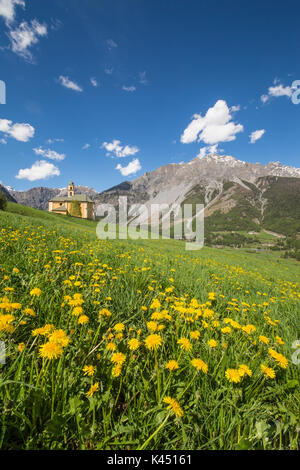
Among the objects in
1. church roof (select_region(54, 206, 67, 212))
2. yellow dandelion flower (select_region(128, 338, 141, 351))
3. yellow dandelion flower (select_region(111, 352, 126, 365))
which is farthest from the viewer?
church roof (select_region(54, 206, 67, 212))

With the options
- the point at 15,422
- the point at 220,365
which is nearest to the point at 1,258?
the point at 15,422

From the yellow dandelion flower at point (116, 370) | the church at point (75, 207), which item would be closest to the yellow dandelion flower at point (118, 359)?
the yellow dandelion flower at point (116, 370)

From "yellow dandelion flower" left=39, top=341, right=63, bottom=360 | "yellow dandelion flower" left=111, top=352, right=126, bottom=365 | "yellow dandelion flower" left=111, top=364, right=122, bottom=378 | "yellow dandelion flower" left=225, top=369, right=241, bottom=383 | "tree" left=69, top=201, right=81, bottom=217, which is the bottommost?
"yellow dandelion flower" left=225, top=369, right=241, bottom=383

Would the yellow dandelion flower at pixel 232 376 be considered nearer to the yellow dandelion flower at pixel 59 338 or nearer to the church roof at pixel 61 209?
the yellow dandelion flower at pixel 59 338

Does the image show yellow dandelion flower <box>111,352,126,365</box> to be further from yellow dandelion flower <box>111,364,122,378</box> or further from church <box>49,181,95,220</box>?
church <box>49,181,95,220</box>

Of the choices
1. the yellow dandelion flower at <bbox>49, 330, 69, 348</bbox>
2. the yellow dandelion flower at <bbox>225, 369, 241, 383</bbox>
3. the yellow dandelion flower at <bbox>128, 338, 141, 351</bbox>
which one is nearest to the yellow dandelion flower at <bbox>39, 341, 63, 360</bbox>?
the yellow dandelion flower at <bbox>49, 330, 69, 348</bbox>

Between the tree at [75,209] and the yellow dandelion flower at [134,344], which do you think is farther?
the tree at [75,209]

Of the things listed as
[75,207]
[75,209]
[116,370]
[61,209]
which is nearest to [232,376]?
[116,370]

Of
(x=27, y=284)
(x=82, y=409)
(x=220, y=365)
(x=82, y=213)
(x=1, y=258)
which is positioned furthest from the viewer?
(x=82, y=213)

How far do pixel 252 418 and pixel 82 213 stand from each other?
9064 centimetres

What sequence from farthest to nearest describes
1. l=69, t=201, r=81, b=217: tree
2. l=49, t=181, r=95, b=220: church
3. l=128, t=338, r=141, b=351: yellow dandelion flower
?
l=49, t=181, r=95, b=220: church, l=69, t=201, r=81, b=217: tree, l=128, t=338, r=141, b=351: yellow dandelion flower
